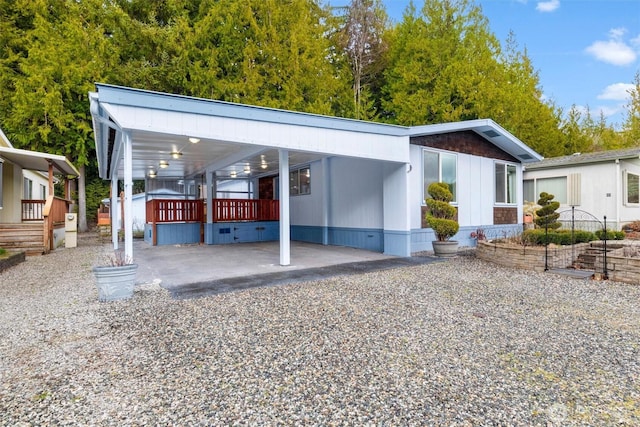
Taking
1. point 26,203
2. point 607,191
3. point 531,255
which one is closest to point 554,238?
point 531,255

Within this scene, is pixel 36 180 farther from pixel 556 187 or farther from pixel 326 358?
pixel 556 187

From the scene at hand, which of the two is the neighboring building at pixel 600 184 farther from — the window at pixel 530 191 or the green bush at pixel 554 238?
the green bush at pixel 554 238

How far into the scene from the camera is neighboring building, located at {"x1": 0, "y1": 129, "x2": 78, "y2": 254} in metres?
10.0

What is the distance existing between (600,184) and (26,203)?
2142 cm

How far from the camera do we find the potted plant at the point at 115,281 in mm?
4867

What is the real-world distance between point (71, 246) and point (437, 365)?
43.2 ft

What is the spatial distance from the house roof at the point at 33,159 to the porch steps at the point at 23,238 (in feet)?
6.82

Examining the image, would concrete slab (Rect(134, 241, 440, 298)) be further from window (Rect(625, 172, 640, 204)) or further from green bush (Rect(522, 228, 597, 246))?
window (Rect(625, 172, 640, 204))

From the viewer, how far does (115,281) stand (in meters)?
4.93

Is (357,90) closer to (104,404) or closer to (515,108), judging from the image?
(515,108)

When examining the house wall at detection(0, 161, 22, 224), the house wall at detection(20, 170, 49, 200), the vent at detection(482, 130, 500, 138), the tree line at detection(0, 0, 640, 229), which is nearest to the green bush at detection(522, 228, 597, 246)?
the vent at detection(482, 130, 500, 138)

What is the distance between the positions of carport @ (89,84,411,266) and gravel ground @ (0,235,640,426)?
2.13 metres

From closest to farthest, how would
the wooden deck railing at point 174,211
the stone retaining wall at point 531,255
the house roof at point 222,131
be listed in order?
the house roof at point 222,131 < the stone retaining wall at point 531,255 < the wooden deck railing at point 174,211

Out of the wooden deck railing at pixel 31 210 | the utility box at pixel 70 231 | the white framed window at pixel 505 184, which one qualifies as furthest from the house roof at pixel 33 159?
the white framed window at pixel 505 184
